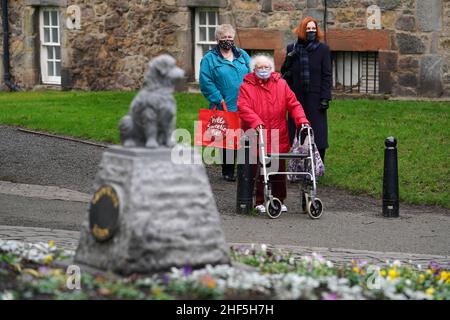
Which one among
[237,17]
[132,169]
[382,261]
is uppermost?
[237,17]

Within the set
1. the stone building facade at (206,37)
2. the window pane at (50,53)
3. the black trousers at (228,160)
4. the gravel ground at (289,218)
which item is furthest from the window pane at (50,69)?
the black trousers at (228,160)

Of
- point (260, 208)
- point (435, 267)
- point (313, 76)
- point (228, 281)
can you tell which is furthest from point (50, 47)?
point (228, 281)

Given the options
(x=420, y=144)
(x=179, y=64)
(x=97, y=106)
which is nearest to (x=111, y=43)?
(x=179, y=64)

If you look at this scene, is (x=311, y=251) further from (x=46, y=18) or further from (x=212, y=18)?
(x=46, y=18)

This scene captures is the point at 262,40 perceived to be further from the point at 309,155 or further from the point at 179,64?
the point at 309,155

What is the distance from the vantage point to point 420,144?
1625 centimetres

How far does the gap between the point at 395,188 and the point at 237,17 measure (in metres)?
9.61

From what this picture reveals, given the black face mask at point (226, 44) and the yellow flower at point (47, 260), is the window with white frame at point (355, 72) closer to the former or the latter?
the black face mask at point (226, 44)

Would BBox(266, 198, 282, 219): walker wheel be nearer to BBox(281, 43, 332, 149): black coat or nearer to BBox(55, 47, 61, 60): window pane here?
BBox(281, 43, 332, 149): black coat

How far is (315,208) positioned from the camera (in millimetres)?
12680

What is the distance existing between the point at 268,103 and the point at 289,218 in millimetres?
1204

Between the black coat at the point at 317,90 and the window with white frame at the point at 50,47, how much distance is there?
37.8ft

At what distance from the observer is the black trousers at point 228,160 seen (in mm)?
14891

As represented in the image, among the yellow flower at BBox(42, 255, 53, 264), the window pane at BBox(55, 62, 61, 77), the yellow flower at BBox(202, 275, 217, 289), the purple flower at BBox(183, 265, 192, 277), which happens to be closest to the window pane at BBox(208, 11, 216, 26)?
the window pane at BBox(55, 62, 61, 77)
